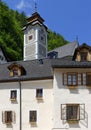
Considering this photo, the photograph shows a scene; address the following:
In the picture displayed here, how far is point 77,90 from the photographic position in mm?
42062

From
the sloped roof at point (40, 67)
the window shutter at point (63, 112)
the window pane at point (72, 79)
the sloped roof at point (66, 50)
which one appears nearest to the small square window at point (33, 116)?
the sloped roof at point (40, 67)

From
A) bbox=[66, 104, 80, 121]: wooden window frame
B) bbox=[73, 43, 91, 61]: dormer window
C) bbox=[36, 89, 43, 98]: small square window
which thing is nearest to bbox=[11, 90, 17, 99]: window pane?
bbox=[36, 89, 43, 98]: small square window

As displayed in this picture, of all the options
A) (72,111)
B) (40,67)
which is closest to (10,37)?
(40,67)

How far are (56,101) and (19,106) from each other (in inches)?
208

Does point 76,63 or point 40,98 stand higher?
point 76,63

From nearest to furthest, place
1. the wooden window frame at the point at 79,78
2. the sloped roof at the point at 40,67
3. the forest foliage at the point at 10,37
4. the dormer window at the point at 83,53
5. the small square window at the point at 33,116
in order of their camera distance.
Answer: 1. the wooden window frame at the point at 79,78
2. the sloped roof at the point at 40,67
3. the small square window at the point at 33,116
4. the dormer window at the point at 83,53
5. the forest foliage at the point at 10,37

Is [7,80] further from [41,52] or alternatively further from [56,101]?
[41,52]

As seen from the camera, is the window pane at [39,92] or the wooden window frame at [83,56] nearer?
the wooden window frame at [83,56]

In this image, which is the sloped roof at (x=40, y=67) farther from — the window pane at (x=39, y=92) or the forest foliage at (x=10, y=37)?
the forest foliage at (x=10, y=37)

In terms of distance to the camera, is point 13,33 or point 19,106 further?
point 13,33

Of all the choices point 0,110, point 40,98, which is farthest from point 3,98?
point 40,98

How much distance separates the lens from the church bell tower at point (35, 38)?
83.6 meters

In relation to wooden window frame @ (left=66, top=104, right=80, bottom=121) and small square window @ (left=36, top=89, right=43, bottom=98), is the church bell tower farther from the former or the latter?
wooden window frame @ (left=66, top=104, right=80, bottom=121)

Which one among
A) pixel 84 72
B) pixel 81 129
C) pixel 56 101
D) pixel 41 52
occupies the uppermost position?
pixel 41 52
